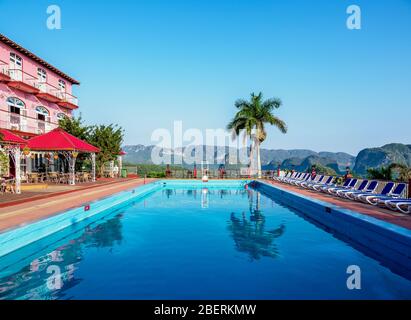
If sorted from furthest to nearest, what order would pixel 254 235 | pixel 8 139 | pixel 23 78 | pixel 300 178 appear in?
pixel 23 78
pixel 300 178
pixel 8 139
pixel 254 235

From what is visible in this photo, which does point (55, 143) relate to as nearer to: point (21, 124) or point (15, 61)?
point (21, 124)

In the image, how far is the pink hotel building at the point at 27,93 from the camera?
18.3 meters

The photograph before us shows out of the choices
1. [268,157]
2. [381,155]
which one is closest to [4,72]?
[268,157]

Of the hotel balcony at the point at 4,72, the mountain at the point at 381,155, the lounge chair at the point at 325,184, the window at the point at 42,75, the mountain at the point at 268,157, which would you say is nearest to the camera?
the lounge chair at the point at 325,184

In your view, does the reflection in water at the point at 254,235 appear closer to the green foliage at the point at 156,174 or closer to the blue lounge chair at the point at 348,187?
the blue lounge chair at the point at 348,187

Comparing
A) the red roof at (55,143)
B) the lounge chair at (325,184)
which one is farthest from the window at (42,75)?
the lounge chair at (325,184)

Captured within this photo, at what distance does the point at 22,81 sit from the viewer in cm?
1916

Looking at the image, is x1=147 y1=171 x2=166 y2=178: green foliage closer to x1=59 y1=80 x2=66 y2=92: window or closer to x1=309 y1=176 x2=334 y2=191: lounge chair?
x1=59 y1=80 x2=66 y2=92: window

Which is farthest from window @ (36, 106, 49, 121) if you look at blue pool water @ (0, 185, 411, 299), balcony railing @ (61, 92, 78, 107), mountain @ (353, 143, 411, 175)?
mountain @ (353, 143, 411, 175)

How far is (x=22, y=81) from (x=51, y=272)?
1837cm

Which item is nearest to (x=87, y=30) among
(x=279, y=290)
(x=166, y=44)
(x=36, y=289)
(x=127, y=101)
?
(x=166, y=44)

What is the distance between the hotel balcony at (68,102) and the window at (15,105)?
4466 mm

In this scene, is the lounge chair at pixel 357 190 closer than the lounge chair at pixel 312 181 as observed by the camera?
Yes
